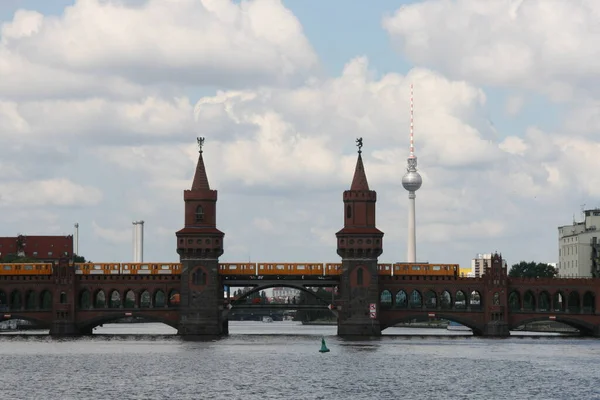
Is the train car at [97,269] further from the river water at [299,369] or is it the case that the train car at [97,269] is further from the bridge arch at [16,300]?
the river water at [299,369]

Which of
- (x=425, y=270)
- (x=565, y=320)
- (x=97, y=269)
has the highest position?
(x=97, y=269)

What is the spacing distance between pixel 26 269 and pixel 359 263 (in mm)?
44823

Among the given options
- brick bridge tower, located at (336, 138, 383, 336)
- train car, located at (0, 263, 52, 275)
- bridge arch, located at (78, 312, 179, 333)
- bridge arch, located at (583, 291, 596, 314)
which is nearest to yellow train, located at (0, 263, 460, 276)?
train car, located at (0, 263, 52, 275)

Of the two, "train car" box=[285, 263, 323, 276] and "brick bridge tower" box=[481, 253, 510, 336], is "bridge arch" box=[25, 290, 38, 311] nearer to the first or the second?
"train car" box=[285, 263, 323, 276]

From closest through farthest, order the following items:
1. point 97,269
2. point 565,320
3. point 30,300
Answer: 1. point 565,320
2. point 97,269
3. point 30,300

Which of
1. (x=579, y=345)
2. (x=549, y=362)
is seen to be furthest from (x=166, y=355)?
(x=579, y=345)

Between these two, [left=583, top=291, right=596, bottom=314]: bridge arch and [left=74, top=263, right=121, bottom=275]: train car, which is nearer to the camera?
[left=583, top=291, right=596, bottom=314]: bridge arch

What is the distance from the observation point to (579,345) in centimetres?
15800

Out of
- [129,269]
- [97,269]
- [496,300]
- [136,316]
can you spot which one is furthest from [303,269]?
[97,269]

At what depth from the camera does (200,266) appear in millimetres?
171750

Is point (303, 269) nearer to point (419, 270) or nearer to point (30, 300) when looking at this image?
point (419, 270)

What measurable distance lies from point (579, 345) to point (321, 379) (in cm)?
5472

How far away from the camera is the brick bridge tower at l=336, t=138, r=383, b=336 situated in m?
170

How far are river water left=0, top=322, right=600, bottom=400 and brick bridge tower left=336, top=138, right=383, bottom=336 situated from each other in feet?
16.2
